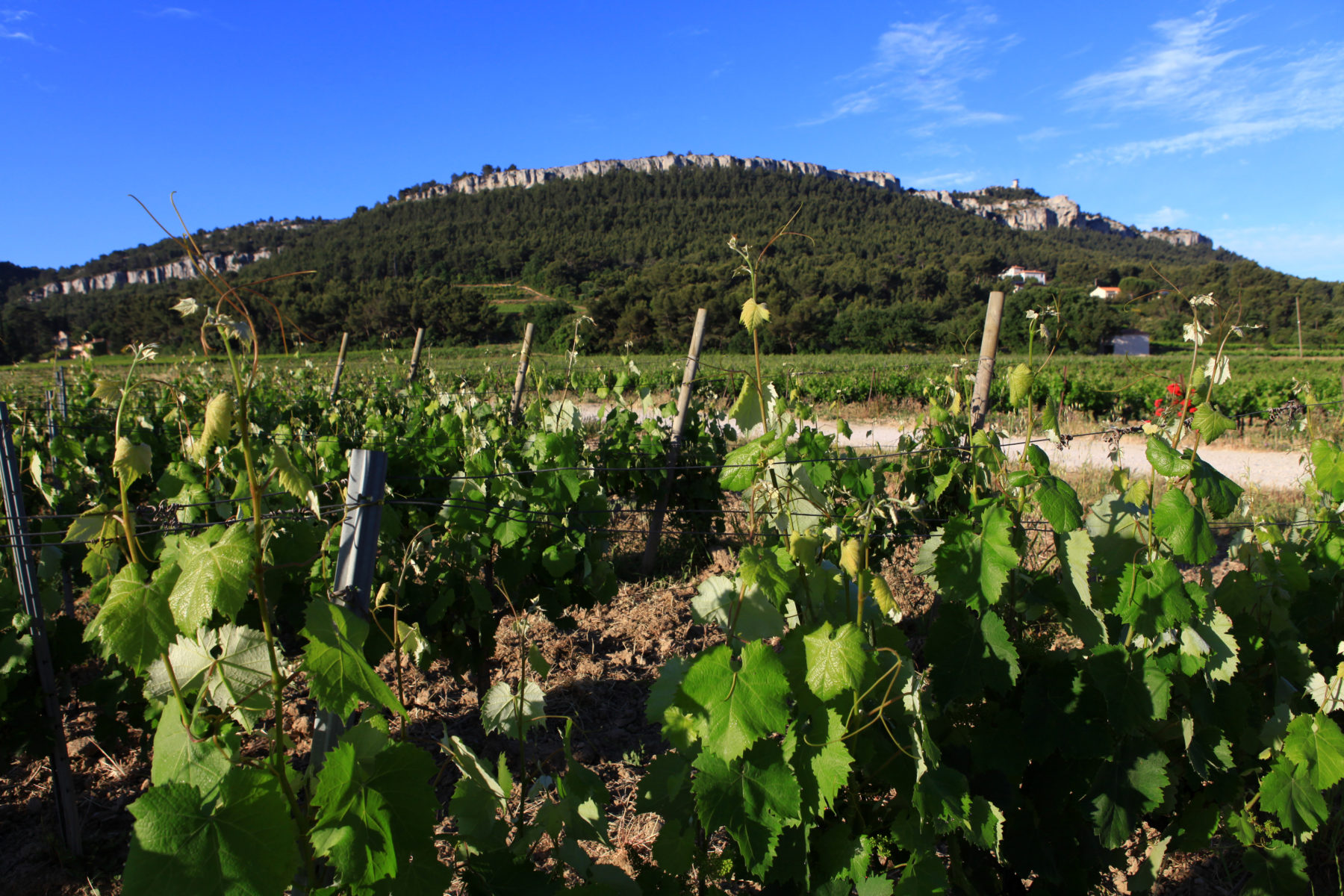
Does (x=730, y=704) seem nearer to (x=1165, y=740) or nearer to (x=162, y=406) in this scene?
(x=1165, y=740)

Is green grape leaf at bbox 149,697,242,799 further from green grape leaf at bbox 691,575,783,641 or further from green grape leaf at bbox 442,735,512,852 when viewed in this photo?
green grape leaf at bbox 691,575,783,641

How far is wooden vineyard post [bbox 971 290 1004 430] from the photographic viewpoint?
9.71 ft

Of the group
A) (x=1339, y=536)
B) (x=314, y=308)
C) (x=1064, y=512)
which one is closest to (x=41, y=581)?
(x=1064, y=512)

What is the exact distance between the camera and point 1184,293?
1.84 m

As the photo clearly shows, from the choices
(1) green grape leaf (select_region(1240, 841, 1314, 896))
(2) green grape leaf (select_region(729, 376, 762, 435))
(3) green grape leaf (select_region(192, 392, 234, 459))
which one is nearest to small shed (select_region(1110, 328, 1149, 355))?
(1) green grape leaf (select_region(1240, 841, 1314, 896))

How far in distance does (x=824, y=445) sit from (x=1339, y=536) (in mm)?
2109

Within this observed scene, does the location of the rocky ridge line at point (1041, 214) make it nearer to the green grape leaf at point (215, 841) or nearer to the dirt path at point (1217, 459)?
the dirt path at point (1217, 459)

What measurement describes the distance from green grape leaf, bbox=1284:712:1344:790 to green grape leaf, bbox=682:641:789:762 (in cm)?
149

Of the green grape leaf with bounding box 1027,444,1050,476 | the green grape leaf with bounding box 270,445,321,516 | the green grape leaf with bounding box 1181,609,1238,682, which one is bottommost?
the green grape leaf with bounding box 1181,609,1238,682

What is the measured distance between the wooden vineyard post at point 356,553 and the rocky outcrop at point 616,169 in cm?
10500

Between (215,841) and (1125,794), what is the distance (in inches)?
73.0

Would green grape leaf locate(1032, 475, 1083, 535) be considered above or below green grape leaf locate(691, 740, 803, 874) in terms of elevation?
above

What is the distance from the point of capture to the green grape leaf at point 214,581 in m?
0.93

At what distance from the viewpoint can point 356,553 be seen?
1320 millimetres
